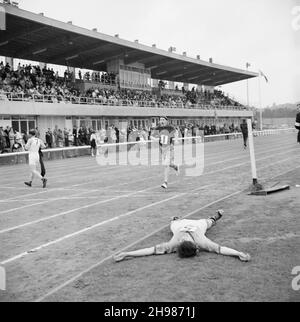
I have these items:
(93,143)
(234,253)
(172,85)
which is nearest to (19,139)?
(93,143)

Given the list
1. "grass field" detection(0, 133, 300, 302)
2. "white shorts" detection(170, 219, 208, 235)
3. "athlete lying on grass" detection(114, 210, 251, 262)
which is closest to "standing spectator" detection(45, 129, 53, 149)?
"grass field" detection(0, 133, 300, 302)

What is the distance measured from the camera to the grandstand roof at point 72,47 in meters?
32.1

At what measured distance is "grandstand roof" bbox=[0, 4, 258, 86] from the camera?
32.1m

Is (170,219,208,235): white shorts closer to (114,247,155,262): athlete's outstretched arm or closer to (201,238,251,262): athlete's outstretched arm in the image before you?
(201,238,251,262): athlete's outstretched arm

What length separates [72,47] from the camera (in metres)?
39.0

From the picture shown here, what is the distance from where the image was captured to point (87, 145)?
32406mm

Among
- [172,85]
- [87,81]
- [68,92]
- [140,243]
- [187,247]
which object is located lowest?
[140,243]

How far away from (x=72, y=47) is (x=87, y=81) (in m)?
3.50

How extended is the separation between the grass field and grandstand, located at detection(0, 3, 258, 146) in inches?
783

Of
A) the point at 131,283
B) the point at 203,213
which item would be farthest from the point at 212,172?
the point at 131,283

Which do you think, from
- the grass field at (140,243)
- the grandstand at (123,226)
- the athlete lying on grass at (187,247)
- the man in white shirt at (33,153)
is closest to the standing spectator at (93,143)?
the grandstand at (123,226)

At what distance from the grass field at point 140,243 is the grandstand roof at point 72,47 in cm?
2272

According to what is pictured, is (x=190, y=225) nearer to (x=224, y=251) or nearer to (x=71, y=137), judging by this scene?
(x=224, y=251)

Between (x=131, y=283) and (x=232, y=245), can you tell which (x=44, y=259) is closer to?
(x=131, y=283)
